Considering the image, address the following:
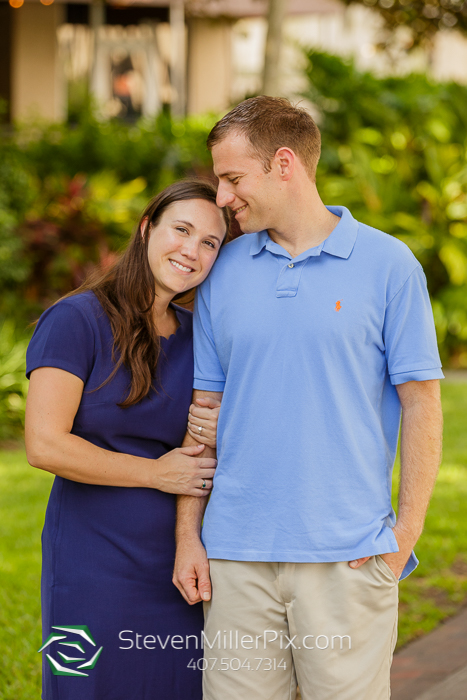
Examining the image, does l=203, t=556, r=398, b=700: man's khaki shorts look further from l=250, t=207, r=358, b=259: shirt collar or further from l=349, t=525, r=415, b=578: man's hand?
l=250, t=207, r=358, b=259: shirt collar

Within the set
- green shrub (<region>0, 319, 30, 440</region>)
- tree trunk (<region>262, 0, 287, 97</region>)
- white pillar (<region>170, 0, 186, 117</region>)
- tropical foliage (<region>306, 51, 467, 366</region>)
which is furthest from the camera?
white pillar (<region>170, 0, 186, 117</region>)

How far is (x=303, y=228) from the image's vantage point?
8.13ft

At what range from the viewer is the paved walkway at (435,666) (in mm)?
3629

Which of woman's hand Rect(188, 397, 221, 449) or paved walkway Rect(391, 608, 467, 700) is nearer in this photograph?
woman's hand Rect(188, 397, 221, 449)

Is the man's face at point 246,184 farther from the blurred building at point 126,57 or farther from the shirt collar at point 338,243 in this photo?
the blurred building at point 126,57

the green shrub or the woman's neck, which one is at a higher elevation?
the woman's neck

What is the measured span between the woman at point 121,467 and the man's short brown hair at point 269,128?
1.03 ft

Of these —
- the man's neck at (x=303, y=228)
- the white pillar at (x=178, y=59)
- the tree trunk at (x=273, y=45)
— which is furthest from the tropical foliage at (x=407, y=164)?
the man's neck at (x=303, y=228)

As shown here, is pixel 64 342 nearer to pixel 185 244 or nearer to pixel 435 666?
pixel 185 244

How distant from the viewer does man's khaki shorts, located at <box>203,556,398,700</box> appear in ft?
7.53

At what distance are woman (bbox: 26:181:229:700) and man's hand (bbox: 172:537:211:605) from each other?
0.11 metres

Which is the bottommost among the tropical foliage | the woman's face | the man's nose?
the tropical foliage

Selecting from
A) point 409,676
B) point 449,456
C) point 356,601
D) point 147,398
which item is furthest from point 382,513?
point 449,456

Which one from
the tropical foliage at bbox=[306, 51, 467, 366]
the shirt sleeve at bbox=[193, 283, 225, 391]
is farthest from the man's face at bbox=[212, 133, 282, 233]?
the tropical foliage at bbox=[306, 51, 467, 366]
